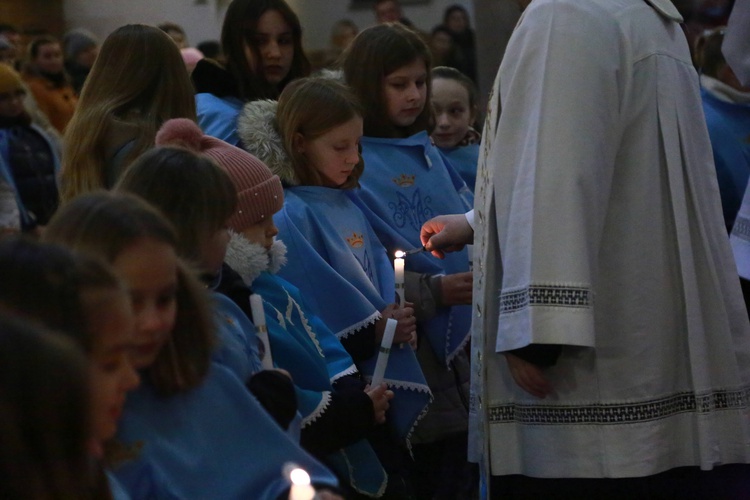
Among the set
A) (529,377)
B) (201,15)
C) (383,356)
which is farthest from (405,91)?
(201,15)

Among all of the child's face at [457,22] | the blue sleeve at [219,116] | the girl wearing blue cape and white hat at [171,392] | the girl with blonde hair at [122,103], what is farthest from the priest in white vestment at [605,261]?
the child's face at [457,22]

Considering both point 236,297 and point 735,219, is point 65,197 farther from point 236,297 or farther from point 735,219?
point 735,219

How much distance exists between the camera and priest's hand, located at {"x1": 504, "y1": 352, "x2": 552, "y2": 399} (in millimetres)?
2965

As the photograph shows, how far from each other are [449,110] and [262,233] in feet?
8.20

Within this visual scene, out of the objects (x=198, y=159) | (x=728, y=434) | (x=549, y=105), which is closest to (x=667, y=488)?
(x=728, y=434)

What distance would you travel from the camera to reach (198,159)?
2561 millimetres

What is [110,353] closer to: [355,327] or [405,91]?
[355,327]

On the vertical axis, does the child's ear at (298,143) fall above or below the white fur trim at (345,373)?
above

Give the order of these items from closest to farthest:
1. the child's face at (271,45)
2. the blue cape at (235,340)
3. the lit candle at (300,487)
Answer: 1. the lit candle at (300,487)
2. the blue cape at (235,340)
3. the child's face at (271,45)

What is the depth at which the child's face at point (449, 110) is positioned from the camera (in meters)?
5.34

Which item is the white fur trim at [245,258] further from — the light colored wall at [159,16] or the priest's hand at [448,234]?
the light colored wall at [159,16]

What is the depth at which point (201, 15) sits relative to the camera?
1355 centimetres

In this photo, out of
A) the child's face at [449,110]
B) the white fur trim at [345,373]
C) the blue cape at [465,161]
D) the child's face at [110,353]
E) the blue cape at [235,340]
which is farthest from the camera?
the child's face at [449,110]

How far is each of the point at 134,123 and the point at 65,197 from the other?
1.06 ft
